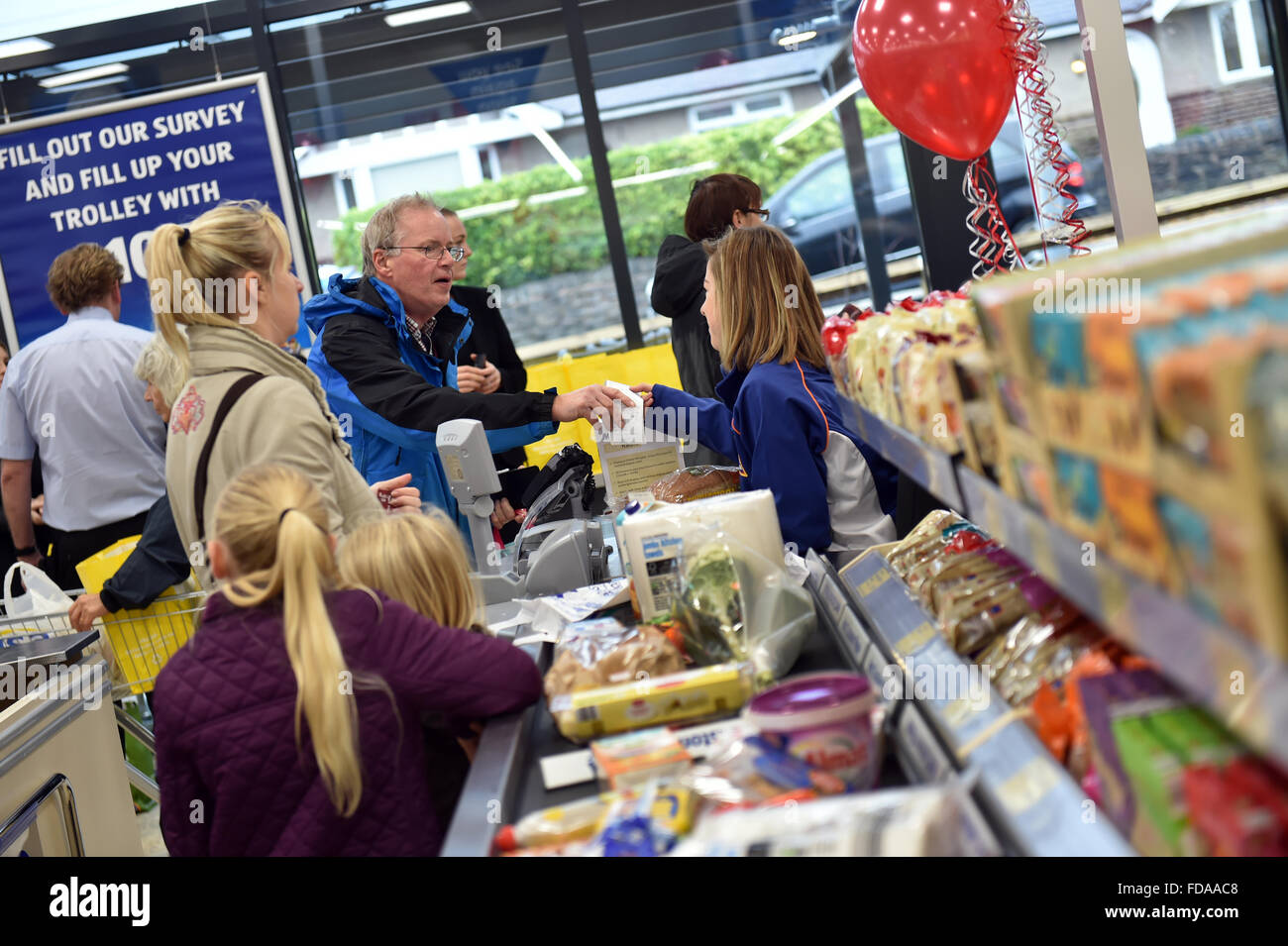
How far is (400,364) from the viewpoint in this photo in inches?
129

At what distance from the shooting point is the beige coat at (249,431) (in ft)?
7.19

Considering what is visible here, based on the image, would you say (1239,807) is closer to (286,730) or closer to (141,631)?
(286,730)

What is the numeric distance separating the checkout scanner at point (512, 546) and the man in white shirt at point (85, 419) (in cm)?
193

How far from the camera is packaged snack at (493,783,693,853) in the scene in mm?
1289

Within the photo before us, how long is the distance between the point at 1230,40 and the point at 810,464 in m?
5.26

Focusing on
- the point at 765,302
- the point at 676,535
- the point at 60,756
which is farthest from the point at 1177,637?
the point at 60,756

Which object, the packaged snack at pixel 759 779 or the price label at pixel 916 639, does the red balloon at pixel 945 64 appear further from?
the packaged snack at pixel 759 779

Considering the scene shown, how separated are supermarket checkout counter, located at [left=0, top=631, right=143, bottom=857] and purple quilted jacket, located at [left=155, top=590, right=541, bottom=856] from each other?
1.03 meters

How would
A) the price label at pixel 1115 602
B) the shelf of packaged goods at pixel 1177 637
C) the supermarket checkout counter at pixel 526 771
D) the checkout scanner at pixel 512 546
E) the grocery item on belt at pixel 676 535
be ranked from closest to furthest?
the shelf of packaged goods at pixel 1177 637, the price label at pixel 1115 602, the supermarket checkout counter at pixel 526 771, the grocery item on belt at pixel 676 535, the checkout scanner at pixel 512 546

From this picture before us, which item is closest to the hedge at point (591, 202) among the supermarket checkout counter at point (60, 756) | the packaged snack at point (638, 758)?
the supermarket checkout counter at point (60, 756)

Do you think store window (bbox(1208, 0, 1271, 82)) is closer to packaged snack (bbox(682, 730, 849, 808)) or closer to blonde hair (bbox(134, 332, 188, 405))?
blonde hair (bbox(134, 332, 188, 405))

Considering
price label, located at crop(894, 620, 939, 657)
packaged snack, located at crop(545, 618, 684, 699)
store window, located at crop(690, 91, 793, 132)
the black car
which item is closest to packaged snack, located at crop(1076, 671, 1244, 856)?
price label, located at crop(894, 620, 939, 657)

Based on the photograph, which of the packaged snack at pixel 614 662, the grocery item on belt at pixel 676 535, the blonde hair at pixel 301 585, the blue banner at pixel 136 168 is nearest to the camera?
the blonde hair at pixel 301 585

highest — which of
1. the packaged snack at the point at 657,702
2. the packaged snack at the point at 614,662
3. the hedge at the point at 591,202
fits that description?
the hedge at the point at 591,202
